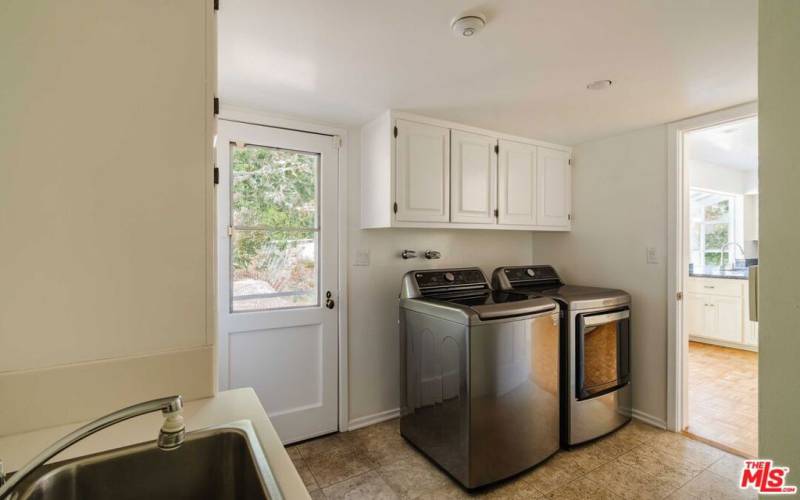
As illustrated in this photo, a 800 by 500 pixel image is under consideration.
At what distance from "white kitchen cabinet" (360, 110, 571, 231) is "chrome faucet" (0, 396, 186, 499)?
173 centimetres

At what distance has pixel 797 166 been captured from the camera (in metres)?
0.74

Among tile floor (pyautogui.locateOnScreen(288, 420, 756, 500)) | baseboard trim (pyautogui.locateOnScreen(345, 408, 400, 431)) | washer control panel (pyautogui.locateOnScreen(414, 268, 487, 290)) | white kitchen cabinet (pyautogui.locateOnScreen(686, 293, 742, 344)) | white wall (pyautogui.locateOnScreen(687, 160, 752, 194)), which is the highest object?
white wall (pyautogui.locateOnScreen(687, 160, 752, 194))

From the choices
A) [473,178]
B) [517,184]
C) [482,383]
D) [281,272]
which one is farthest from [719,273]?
[281,272]

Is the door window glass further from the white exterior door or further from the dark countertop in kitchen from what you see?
the dark countertop in kitchen

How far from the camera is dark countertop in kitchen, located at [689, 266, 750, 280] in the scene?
4348 millimetres

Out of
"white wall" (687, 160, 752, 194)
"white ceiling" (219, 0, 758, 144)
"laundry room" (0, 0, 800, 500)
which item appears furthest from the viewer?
"white wall" (687, 160, 752, 194)

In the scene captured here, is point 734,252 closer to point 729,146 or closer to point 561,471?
point 729,146

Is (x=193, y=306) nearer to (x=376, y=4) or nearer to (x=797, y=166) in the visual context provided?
(x=376, y=4)

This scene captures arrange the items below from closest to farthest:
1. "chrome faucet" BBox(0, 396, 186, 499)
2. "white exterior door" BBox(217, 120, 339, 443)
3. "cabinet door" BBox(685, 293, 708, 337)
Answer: "chrome faucet" BBox(0, 396, 186, 499)
"white exterior door" BBox(217, 120, 339, 443)
"cabinet door" BBox(685, 293, 708, 337)

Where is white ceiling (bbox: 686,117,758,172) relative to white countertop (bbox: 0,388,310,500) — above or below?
above

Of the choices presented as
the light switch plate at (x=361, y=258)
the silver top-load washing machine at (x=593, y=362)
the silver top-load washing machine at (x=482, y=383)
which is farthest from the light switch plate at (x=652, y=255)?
the light switch plate at (x=361, y=258)

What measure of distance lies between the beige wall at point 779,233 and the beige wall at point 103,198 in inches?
54.8

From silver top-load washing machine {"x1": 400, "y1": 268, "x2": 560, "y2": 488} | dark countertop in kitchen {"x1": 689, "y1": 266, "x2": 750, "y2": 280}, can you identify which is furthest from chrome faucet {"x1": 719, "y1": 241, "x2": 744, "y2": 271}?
silver top-load washing machine {"x1": 400, "y1": 268, "x2": 560, "y2": 488}

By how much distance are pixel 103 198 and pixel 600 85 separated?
7.31 ft
